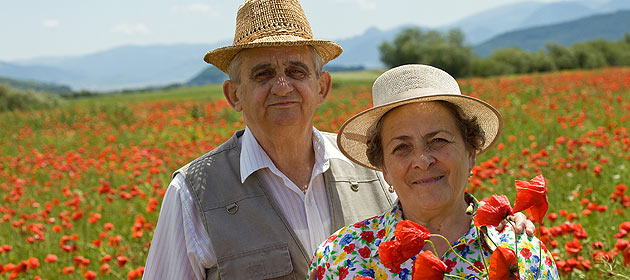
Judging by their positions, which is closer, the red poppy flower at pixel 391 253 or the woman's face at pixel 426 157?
the red poppy flower at pixel 391 253

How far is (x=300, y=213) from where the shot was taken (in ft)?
8.43

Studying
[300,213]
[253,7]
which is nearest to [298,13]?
[253,7]

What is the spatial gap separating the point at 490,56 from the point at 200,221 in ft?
206

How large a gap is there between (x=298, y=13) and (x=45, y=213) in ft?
10.7

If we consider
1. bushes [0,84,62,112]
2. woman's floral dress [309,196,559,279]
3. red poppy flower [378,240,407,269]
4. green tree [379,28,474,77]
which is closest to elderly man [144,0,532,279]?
woman's floral dress [309,196,559,279]

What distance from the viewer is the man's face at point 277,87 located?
2.53m

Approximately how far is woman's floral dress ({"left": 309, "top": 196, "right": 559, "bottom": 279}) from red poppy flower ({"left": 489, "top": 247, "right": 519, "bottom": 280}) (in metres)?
0.44

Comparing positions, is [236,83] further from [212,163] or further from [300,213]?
[300,213]

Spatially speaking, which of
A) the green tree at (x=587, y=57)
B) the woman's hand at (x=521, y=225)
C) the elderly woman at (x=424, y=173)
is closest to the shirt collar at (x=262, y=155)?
the elderly woman at (x=424, y=173)

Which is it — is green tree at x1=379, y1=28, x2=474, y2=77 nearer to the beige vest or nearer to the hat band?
the beige vest

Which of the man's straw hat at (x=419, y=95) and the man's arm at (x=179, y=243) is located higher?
the man's straw hat at (x=419, y=95)

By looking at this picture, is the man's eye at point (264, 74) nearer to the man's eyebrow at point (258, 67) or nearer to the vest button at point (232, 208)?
the man's eyebrow at point (258, 67)

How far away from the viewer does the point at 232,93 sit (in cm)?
276

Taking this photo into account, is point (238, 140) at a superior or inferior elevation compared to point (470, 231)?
superior
